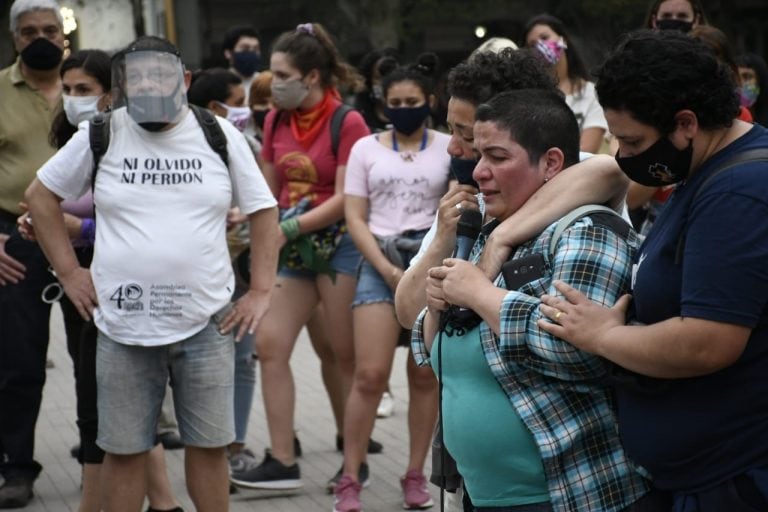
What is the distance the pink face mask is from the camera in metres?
6.33

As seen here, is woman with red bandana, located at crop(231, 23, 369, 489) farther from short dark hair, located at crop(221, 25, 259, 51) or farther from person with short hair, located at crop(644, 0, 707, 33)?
short dark hair, located at crop(221, 25, 259, 51)

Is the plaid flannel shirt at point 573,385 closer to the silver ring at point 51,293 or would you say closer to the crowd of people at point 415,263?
the crowd of people at point 415,263

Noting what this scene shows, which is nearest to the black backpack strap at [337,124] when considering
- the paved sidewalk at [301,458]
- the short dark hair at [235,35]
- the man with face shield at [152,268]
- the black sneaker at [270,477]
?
the man with face shield at [152,268]

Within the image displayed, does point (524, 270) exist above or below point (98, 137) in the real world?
above

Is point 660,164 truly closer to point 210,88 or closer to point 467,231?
point 467,231

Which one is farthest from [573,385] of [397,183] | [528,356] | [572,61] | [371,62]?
[371,62]

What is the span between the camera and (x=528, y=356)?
318cm

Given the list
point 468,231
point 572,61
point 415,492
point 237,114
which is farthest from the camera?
point 237,114

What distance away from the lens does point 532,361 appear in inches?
125

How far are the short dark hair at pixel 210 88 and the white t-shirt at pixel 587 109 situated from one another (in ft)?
6.09

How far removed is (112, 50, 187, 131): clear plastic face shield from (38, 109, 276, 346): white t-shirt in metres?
0.08

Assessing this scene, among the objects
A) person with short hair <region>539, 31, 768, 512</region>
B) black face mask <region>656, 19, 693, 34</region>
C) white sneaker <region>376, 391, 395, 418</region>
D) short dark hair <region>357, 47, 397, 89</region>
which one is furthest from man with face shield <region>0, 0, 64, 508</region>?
person with short hair <region>539, 31, 768, 512</region>

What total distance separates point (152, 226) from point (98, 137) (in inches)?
15.5

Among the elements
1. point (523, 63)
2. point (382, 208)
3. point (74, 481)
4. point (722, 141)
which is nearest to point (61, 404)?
point (74, 481)
